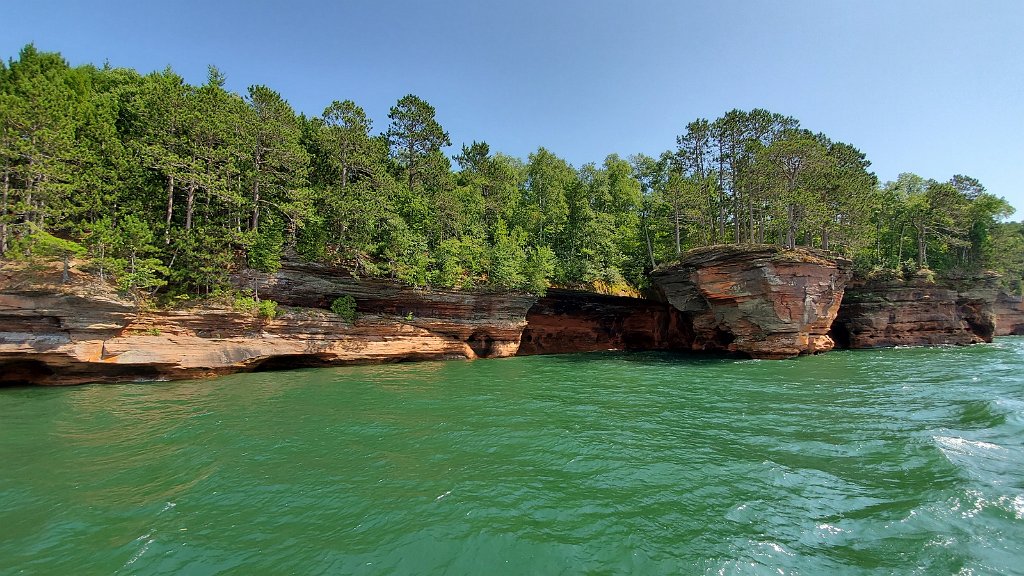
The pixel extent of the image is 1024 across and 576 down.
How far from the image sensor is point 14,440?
A: 788cm

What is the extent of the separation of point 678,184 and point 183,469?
31.5 meters

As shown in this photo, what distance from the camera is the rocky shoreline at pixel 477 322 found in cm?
1382

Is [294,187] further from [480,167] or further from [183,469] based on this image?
[183,469]

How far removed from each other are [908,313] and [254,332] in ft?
145

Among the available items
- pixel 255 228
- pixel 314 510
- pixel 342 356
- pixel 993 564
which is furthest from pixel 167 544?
pixel 255 228

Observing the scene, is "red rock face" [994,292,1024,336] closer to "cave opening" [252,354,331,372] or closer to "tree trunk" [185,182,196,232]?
"cave opening" [252,354,331,372]

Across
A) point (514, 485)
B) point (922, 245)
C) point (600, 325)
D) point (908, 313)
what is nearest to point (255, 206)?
point (514, 485)

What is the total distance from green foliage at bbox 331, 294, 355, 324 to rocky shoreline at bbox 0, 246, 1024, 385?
338 millimetres

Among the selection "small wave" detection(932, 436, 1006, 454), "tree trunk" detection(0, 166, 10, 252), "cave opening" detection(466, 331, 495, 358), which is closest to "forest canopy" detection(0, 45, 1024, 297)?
"tree trunk" detection(0, 166, 10, 252)

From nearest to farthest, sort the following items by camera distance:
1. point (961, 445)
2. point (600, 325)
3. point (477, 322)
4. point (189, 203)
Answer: point (961, 445), point (189, 203), point (477, 322), point (600, 325)

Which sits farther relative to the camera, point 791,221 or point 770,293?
point 791,221

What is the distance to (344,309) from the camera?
2039 cm

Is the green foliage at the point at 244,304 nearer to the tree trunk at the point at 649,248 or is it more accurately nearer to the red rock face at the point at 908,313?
the tree trunk at the point at 649,248

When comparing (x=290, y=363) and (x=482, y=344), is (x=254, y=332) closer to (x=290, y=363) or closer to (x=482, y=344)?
(x=290, y=363)
